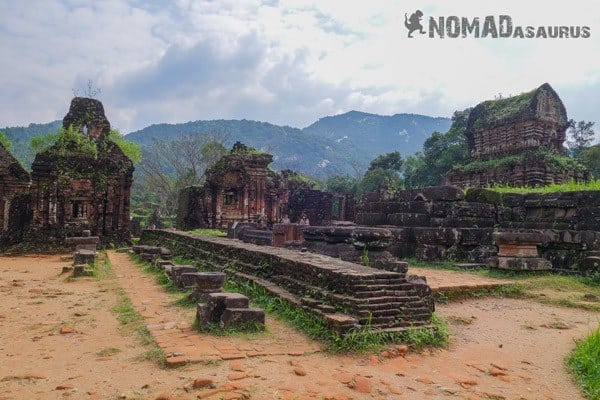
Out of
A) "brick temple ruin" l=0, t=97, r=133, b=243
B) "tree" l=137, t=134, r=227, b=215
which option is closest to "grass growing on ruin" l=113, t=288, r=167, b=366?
"brick temple ruin" l=0, t=97, r=133, b=243

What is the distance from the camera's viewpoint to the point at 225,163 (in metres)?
25.5

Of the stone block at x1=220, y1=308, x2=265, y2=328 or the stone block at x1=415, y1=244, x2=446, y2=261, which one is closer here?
the stone block at x1=220, y1=308, x2=265, y2=328

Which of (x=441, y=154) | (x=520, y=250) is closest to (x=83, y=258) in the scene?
(x=520, y=250)

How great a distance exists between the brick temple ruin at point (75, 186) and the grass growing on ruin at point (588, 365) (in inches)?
759

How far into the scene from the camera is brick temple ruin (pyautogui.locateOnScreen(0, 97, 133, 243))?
19.0 meters

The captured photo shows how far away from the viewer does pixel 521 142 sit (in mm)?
25734

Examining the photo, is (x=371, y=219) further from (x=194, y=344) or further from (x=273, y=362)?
(x=273, y=362)

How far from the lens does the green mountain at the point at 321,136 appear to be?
11538 cm

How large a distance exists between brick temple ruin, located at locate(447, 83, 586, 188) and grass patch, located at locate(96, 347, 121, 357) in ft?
79.8

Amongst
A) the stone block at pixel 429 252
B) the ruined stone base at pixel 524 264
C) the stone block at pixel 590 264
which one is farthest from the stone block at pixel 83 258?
the stone block at pixel 590 264

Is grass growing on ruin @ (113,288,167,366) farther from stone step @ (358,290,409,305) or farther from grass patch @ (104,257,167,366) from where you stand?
stone step @ (358,290,409,305)

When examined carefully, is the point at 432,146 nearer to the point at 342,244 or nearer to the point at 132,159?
the point at 132,159

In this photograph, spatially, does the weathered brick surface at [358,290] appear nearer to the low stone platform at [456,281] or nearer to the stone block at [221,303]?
the stone block at [221,303]

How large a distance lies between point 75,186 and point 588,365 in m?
20.0
